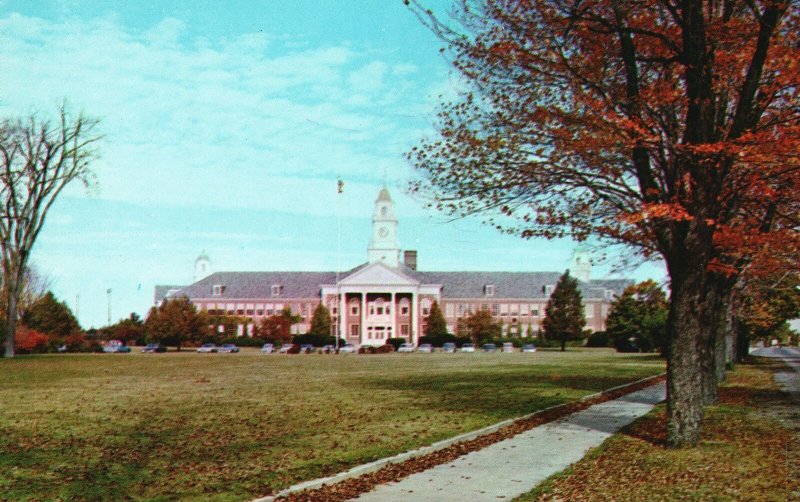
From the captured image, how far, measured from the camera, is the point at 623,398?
79.5 ft

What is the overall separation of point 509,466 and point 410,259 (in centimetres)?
11733

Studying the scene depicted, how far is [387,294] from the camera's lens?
4614 inches

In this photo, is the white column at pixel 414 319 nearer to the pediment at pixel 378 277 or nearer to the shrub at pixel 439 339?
the pediment at pixel 378 277

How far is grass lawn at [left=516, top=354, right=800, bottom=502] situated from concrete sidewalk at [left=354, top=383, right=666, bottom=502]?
31 cm

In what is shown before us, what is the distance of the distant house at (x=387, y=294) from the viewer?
379ft

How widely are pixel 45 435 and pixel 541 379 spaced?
22.1 meters

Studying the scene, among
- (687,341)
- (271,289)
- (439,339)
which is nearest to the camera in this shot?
(687,341)

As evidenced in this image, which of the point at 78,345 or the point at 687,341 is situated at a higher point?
the point at 687,341

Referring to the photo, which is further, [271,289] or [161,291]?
[161,291]

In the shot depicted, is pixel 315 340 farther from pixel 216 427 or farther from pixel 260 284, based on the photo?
pixel 216 427

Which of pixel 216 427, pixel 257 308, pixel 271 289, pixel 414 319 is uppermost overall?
pixel 271 289

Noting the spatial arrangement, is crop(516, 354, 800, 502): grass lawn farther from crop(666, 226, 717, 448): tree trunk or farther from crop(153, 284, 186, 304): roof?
crop(153, 284, 186, 304): roof

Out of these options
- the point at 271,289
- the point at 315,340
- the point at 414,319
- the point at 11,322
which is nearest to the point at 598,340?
the point at 414,319

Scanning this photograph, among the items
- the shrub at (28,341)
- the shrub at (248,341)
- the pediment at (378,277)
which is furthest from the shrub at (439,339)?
the shrub at (28,341)
